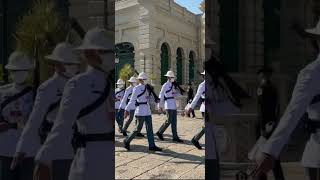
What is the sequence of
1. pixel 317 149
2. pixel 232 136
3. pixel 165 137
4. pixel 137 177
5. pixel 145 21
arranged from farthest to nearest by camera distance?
1. pixel 145 21
2. pixel 165 137
3. pixel 137 177
4. pixel 232 136
5. pixel 317 149

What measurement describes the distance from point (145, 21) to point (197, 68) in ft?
19.7

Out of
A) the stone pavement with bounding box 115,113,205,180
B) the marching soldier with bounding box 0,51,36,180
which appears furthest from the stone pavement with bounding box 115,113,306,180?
the marching soldier with bounding box 0,51,36,180

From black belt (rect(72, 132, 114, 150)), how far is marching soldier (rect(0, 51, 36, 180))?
0.50 metres

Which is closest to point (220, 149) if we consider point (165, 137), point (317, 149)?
point (317, 149)

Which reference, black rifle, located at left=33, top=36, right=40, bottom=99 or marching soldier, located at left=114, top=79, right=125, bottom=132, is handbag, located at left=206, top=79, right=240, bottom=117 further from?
marching soldier, located at left=114, top=79, right=125, bottom=132

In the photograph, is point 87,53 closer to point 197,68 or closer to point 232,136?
point 232,136

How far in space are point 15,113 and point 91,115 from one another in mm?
877

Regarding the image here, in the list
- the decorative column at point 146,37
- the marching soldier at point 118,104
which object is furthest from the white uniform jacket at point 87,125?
the decorative column at point 146,37

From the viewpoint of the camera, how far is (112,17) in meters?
3.73

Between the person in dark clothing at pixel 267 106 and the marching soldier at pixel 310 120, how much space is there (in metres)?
0.08

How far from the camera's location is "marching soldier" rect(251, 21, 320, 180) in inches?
130

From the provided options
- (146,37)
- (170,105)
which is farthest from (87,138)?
(146,37)

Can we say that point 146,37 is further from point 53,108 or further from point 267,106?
point 267,106

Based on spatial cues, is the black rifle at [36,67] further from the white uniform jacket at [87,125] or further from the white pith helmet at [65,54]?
the white uniform jacket at [87,125]
